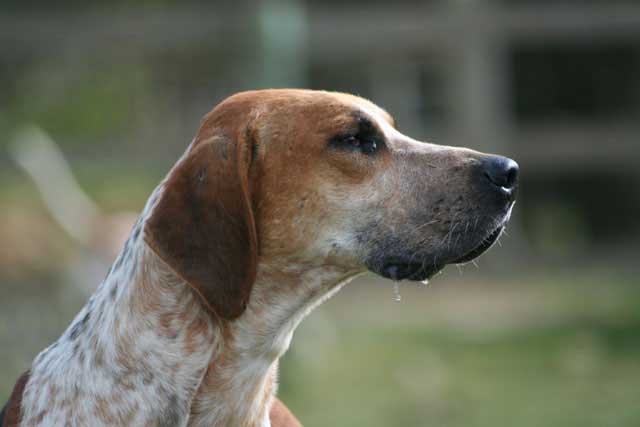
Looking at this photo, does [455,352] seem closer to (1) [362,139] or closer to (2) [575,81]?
(1) [362,139]

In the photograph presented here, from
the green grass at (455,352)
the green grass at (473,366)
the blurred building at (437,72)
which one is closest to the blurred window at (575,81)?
the blurred building at (437,72)

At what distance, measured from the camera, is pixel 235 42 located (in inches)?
346

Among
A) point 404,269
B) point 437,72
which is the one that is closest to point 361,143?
point 404,269

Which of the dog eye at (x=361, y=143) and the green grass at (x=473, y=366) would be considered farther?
the green grass at (x=473, y=366)

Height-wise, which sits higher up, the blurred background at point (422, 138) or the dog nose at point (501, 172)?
the dog nose at point (501, 172)

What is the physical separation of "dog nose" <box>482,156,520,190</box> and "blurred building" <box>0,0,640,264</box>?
4901 millimetres

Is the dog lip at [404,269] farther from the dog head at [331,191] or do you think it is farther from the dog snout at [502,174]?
the dog snout at [502,174]

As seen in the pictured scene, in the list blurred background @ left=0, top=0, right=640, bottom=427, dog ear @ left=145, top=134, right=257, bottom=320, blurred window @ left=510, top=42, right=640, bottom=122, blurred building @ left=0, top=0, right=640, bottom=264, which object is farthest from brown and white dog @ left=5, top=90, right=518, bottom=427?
blurred window @ left=510, top=42, right=640, bottom=122

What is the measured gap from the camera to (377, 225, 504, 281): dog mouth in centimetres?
327

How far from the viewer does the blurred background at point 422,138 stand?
6.53 meters

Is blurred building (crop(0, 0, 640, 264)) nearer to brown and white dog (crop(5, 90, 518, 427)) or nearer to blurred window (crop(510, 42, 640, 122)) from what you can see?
blurred window (crop(510, 42, 640, 122))

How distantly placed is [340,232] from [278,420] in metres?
0.68

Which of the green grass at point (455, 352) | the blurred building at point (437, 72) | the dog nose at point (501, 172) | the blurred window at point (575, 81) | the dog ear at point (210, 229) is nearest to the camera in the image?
the dog ear at point (210, 229)

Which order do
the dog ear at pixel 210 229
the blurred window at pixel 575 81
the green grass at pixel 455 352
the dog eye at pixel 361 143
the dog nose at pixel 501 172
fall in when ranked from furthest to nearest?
the blurred window at pixel 575 81
the green grass at pixel 455 352
the dog eye at pixel 361 143
the dog nose at pixel 501 172
the dog ear at pixel 210 229
